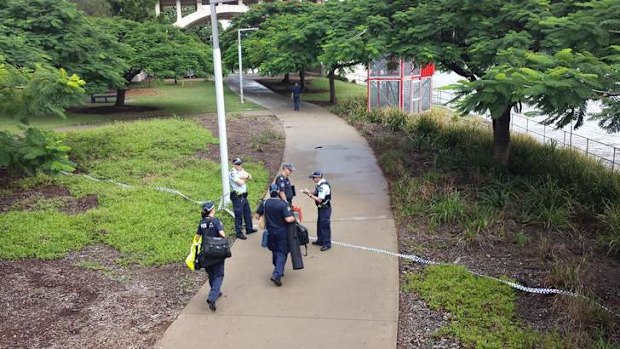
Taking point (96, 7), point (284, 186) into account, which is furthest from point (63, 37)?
point (96, 7)

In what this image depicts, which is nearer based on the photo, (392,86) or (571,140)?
(571,140)

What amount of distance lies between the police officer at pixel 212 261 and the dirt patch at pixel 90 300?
51 cm

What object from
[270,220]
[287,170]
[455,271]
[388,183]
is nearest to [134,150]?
[388,183]

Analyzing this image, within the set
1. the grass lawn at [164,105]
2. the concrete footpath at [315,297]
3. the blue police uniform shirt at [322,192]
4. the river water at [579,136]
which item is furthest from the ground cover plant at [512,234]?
the grass lawn at [164,105]

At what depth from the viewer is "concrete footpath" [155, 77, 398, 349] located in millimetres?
6270

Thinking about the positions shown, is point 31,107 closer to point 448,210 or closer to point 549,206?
point 448,210

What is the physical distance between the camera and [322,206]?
8.63 meters

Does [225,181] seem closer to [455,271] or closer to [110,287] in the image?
[110,287]

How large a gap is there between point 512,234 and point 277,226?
414cm

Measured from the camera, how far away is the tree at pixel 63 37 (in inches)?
682

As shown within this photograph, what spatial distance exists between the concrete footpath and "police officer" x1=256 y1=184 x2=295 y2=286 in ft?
0.96

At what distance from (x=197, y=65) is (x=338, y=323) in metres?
21.7

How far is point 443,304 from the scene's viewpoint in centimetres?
693

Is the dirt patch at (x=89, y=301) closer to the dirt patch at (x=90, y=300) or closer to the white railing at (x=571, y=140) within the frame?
the dirt patch at (x=90, y=300)
